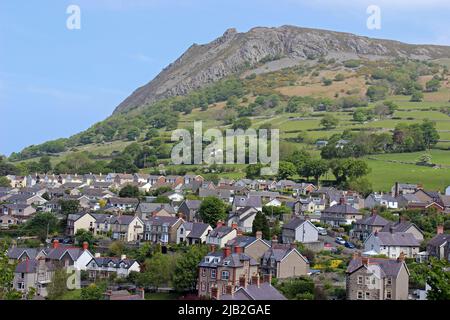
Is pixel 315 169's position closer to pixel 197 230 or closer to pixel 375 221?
pixel 375 221

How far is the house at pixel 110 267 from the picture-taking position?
35906mm

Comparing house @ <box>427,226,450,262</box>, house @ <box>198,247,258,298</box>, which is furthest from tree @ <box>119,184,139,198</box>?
house @ <box>198,247,258,298</box>

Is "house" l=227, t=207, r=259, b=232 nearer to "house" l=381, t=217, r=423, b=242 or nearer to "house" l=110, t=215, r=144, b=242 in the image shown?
"house" l=110, t=215, r=144, b=242

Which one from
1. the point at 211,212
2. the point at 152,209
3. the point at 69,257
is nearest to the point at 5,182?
→ the point at 152,209

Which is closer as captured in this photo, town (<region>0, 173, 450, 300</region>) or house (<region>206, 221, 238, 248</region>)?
town (<region>0, 173, 450, 300</region>)

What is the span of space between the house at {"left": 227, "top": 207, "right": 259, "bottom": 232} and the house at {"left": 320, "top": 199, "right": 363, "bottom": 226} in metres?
6.08

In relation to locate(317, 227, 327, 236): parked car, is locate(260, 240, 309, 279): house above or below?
below

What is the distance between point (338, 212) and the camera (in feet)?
168

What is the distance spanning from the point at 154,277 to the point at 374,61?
6413 inches

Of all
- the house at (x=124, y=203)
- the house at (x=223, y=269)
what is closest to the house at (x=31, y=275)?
the house at (x=223, y=269)

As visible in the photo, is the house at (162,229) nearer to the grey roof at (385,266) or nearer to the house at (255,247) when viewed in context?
the house at (255,247)

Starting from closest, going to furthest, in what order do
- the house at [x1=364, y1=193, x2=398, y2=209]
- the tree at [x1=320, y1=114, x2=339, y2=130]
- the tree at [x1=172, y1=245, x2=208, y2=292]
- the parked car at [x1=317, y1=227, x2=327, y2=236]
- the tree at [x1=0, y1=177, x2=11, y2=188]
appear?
the tree at [x1=172, y1=245, x2=208, y2=292]
the parked car at [x1=317, y1=227, x2=327, y2=236]
the house at [x1=364, y1=193, x2=398, y2=209]
the tree at [x1=0, y1=177, x2=11, y2=188]
the tree at [x1=320, y1=114, x2=339, y2=130]

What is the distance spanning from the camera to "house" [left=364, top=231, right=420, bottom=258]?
40.1 metres

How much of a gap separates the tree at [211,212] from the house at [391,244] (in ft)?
38.2
